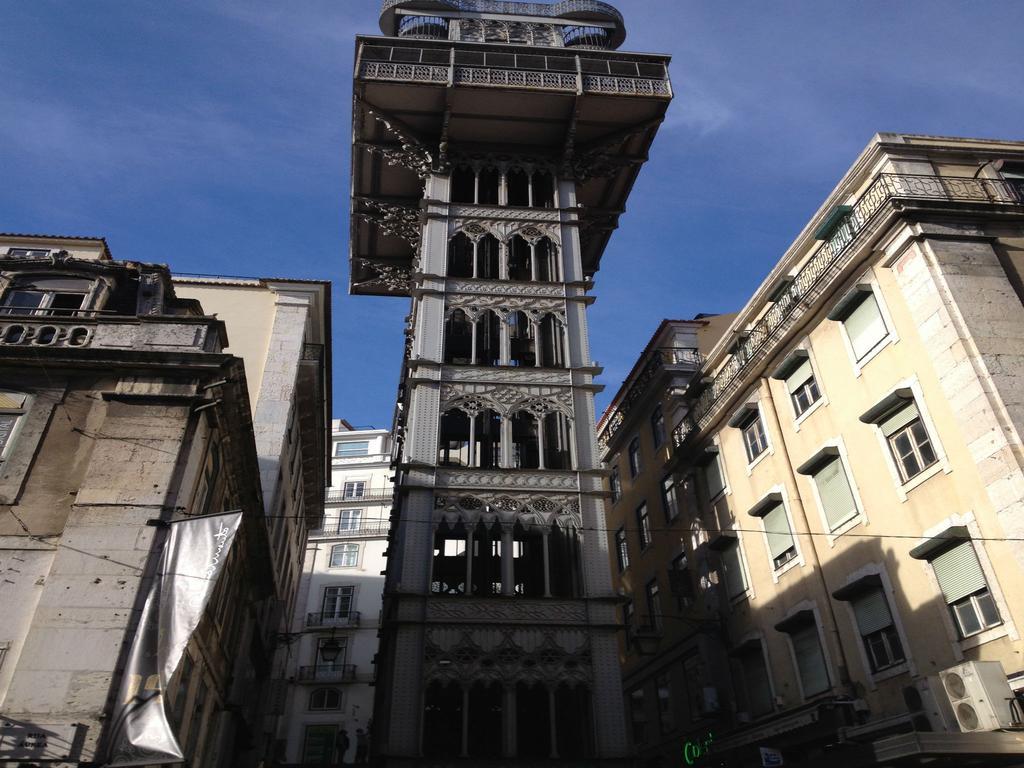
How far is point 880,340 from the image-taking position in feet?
66.0

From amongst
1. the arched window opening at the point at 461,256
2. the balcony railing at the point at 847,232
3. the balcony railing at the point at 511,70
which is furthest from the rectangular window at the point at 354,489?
the balcony railing at the point at 847,232

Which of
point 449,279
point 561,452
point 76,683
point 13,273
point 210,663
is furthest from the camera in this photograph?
point 449,279

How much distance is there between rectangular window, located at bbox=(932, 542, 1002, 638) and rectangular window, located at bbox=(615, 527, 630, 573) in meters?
18.3

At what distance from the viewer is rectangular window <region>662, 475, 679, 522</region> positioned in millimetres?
30772

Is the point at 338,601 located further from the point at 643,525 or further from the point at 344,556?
the point at 643,525

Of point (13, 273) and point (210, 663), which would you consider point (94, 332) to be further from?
point (210, 663)

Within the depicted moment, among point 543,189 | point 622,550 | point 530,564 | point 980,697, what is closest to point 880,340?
point 980,697

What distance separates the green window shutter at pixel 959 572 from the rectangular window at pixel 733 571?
340 inches

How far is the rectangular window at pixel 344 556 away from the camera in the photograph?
2347 inches

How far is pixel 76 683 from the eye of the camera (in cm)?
1233

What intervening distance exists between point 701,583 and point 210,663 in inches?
618

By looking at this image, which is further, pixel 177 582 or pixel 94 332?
→ pixel 94 332

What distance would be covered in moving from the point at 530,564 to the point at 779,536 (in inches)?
284

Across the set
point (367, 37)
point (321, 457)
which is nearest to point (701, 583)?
point (321, 457)
